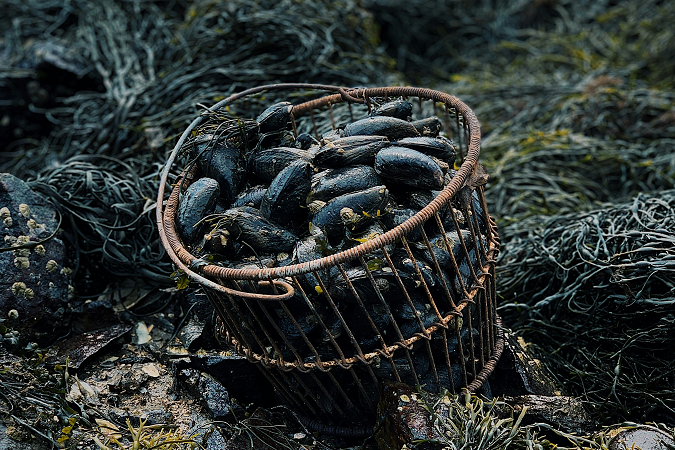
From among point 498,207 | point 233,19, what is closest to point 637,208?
point 498,207

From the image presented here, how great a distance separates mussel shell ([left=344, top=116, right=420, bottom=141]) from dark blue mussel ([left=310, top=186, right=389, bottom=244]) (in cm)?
33

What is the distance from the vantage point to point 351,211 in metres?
1.80

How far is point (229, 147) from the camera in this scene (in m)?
2.16

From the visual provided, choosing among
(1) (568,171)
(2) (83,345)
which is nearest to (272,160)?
(2) (83,345)

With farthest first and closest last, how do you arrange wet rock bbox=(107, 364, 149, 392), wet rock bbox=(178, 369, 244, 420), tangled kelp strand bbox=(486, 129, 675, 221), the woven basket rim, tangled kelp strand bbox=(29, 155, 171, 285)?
1. tangled kelp strand bbox=(486, 129, 675, 221)
2. tangled kelp strand bbox=(29, 155, 171, 285)
3. wet rock bbox=(107, 364, 149, 392)
4. wet rock bbox=(178, 369, 244, 420)
5. the woven basket rim

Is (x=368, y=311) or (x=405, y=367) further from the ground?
(x=368, y=311)

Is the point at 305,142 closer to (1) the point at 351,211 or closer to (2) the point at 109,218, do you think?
(1) the point at 351,211

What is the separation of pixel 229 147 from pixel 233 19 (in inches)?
88.2

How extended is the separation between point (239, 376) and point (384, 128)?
3.55 feet

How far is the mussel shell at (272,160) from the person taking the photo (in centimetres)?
203

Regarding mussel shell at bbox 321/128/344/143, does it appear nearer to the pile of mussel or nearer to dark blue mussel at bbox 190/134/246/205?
the pile of mussel

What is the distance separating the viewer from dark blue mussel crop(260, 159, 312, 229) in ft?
6.26

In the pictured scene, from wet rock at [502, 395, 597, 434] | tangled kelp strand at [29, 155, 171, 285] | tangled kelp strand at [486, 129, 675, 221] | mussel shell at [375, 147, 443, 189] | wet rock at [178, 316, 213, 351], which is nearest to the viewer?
mussel shell at [375, 147, 443, 189]

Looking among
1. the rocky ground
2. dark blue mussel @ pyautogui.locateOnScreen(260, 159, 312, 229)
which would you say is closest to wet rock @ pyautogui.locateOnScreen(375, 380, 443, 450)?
the rocky ground
